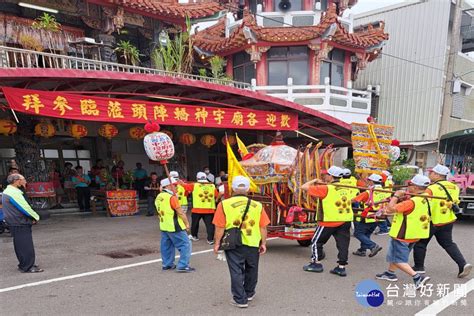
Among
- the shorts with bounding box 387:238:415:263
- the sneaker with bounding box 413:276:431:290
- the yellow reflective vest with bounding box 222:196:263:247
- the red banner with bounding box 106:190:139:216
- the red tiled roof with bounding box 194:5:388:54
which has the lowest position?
the red banner with bounding box 106:190:139:216

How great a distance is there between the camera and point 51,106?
7613 millimetres

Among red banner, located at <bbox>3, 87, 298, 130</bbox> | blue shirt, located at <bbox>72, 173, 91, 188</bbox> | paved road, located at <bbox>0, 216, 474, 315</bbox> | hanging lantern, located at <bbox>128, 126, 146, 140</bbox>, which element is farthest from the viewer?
blue shirt, located at <bbox>72, 173, 91, 188</bbox>

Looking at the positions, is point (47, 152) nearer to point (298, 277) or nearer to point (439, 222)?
point (298, 277)

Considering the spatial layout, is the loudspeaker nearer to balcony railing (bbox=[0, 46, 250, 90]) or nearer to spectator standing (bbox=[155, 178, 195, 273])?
balcony railing (bbox=[0, 46, 250, 90])

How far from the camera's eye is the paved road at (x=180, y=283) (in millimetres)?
4137

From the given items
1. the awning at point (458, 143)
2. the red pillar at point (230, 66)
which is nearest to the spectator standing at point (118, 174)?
the red pillar at point (230, 66)

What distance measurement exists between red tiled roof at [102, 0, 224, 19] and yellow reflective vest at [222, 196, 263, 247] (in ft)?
32.6

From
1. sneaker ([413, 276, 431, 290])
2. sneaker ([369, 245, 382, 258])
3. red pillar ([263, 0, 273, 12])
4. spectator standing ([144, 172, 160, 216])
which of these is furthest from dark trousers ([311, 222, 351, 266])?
red pillar ([263, 0, 273, 12])

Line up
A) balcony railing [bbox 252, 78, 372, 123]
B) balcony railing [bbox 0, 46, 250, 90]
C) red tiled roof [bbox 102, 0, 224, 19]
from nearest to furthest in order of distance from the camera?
balcony railing [bbox 0, 46, 250, 90] → red tiled roof [bbox 102, 0, 224, 19] → balcony railing [bbox 252, 78, 372, 123]

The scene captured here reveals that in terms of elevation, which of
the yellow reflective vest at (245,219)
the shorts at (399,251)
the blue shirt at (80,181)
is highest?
the yellow reflective vest at (245,219)

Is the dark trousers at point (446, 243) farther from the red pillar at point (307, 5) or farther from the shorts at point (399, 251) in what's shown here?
the red pillar at point (307, 5)

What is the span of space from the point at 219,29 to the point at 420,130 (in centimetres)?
1163

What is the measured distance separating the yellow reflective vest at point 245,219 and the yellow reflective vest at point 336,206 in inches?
61.0

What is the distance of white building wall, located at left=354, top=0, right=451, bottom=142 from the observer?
1781 centimetres
